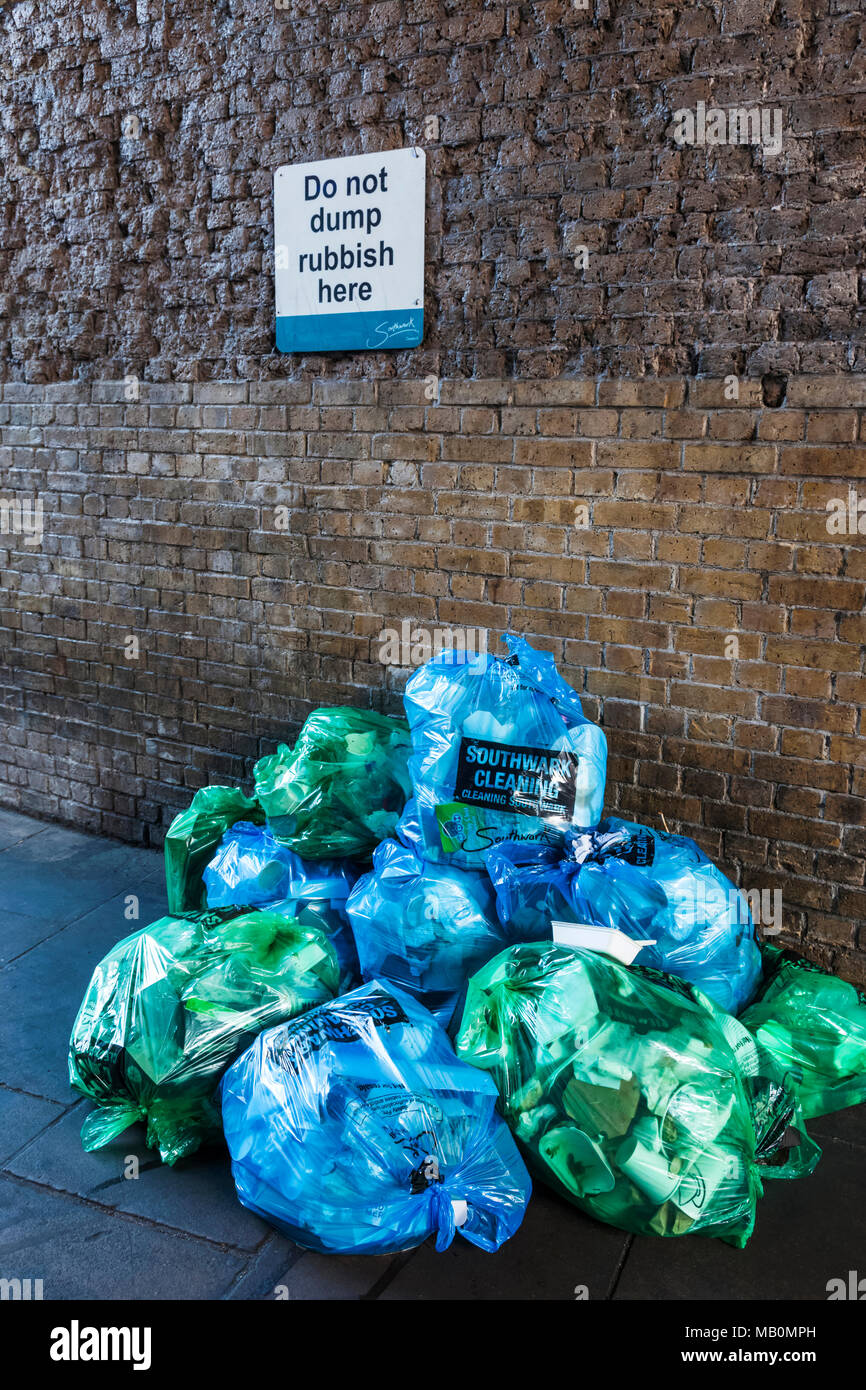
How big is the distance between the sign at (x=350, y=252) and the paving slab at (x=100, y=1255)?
2.84 meters

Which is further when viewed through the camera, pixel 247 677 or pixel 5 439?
pixel 5 439

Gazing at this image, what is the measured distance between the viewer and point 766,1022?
2.91 metres

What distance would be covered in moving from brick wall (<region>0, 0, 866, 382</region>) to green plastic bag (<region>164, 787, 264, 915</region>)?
1656 millimetres

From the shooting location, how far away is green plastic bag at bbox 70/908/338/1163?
8.59ft

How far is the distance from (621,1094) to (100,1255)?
1.23 meters

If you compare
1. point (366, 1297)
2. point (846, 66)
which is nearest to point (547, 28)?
point (846, 66)

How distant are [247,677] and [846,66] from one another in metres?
2.90

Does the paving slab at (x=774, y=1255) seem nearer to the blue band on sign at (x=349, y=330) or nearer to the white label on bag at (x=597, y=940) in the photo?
the white label on bag at (x=597, y=940)

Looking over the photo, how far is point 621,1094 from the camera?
232 centimetres

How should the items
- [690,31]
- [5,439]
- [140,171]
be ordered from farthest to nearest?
[5,439] < [140,171] < [690,31]

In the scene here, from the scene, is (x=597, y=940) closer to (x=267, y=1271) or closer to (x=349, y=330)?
(x=267, y=1271)

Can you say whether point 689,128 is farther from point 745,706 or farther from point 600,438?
point 745,706

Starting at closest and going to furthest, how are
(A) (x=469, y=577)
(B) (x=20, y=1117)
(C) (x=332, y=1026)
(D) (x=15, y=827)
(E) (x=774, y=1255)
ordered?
(E) (x=774, y=1255) < (C) (x=332, y=1026) < (B) (x=20, y=1117) < (A) (x=469, y=577) < (D) (x=15, y=827)

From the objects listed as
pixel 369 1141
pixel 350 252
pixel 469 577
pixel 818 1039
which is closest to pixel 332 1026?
pixel 369 1141
